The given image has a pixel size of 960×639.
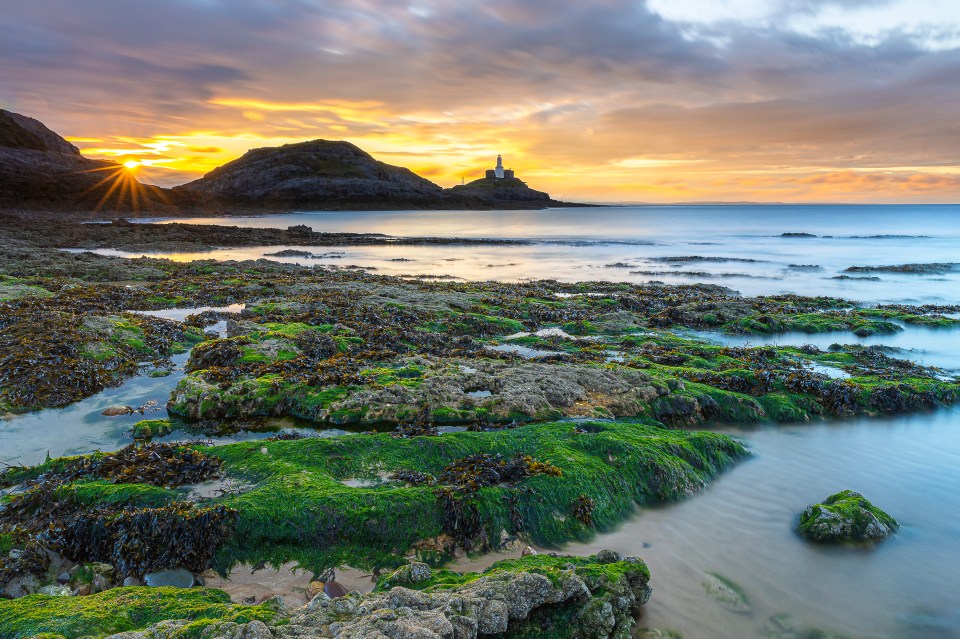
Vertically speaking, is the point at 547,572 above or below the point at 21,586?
above

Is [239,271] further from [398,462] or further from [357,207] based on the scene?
[357,207]

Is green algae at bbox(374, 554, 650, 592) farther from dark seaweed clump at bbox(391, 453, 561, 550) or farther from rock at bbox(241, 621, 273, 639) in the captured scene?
rock at bbox(241, 621, 273, 639)

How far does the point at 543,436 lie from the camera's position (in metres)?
6.82

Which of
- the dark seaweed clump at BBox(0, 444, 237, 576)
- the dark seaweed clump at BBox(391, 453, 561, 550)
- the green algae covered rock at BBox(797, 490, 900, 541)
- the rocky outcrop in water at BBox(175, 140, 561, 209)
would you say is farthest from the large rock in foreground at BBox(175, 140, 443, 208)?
the green algae covered rock at BBox(797, 490, 900, 541)

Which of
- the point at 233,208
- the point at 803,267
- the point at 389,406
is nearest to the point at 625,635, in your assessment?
the point at 389,406

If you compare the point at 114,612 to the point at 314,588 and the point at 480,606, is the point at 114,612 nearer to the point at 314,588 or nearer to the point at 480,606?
the point at 314,588

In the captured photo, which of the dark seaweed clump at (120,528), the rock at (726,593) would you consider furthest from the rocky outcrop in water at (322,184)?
the rock at (726,593)

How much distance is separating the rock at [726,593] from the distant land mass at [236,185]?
3613 inches

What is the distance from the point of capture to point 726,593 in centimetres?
469

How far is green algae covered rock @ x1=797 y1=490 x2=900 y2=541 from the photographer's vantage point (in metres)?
5.49

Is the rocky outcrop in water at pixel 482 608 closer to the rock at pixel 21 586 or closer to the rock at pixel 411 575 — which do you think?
the rock at pixel 411 575

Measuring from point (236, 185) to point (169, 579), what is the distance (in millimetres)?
167718

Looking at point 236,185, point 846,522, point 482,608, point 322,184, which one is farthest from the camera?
point 236,185

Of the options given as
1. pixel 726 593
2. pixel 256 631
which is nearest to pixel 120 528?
pixel 256 631
